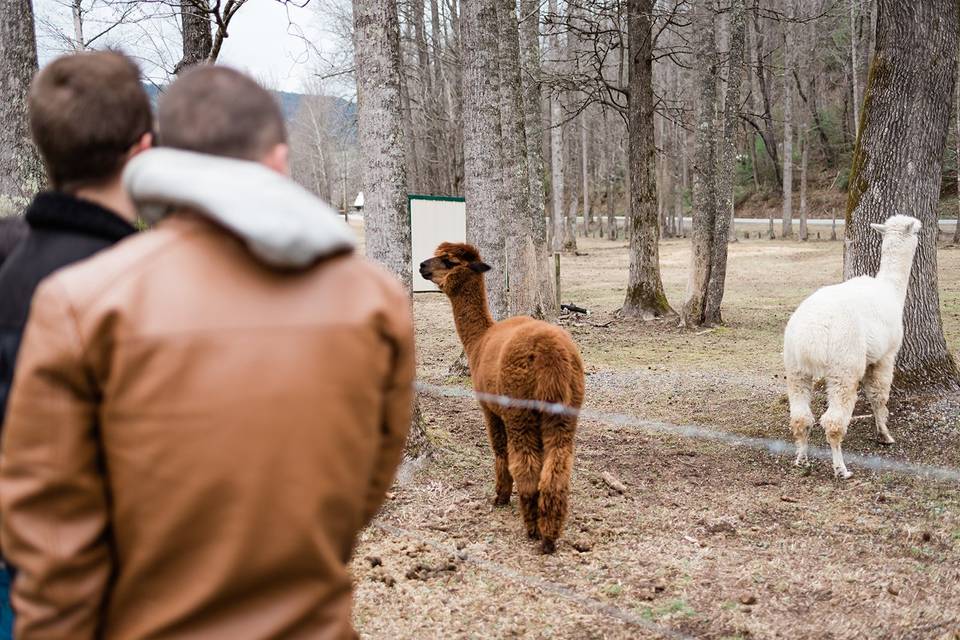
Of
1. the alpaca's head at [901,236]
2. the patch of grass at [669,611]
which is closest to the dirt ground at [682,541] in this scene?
the patch of grass at [669,611]

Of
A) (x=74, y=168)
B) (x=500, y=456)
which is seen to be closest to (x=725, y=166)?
(x=500, y=456)

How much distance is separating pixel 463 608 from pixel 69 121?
2918 mm

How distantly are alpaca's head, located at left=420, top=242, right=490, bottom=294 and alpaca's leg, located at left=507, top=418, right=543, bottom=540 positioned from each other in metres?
1.06

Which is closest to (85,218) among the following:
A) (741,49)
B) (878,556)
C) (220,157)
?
(220,157)

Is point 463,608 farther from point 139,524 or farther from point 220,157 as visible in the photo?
point 220,157

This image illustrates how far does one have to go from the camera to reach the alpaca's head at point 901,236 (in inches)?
251

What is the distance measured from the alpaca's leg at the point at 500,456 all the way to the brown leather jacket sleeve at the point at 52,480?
3.58 m

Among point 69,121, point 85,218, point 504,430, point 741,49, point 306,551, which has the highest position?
point 741,49

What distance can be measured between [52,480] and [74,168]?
0.77 m

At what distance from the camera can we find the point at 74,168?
172 cm

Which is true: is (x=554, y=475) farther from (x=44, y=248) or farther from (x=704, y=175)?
(x=704, y=175)

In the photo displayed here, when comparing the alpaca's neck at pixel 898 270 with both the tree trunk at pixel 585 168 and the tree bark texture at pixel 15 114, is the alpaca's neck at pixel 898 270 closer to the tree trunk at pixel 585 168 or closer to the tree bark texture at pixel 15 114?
the tree bark texture at pixel 15 114

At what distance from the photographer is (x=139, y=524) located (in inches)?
52.6

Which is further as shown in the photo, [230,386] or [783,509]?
[783,509]
